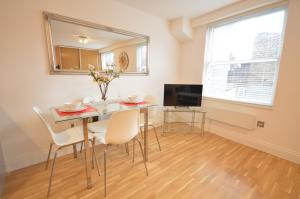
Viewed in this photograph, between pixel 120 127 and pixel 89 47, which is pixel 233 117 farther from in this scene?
pixel 89 47

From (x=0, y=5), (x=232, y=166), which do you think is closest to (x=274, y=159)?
(x=232, y=166)

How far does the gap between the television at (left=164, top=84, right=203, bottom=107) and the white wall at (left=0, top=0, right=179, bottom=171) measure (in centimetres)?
145

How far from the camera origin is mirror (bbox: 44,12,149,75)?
78.6 inches

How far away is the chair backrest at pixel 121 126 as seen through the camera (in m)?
1.44

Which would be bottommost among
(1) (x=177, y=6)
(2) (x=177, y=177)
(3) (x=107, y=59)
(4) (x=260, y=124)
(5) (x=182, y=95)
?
(2) (x=177, y=177)

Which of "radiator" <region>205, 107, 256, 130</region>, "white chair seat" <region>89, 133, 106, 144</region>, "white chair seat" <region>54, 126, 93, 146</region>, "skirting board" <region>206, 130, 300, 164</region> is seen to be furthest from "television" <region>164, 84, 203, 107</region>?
"white chair seat" <region>54, 126, 93, 146</region>

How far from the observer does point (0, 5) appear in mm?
1622

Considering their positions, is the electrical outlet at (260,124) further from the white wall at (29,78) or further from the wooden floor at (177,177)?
the white wall at (29,78)

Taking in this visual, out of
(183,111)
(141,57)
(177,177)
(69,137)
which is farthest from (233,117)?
(69,137)

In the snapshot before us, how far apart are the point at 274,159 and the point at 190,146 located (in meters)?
1.24

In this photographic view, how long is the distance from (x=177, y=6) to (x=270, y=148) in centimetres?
288

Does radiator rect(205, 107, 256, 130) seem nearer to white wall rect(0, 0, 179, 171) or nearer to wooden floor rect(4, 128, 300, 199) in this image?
wooden floor rect(4, 128, 300, 199)

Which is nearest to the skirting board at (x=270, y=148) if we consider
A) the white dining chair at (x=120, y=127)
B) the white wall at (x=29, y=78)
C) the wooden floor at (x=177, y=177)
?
the wooden floor at (x=177, y=177)

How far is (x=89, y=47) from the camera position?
2314mm
